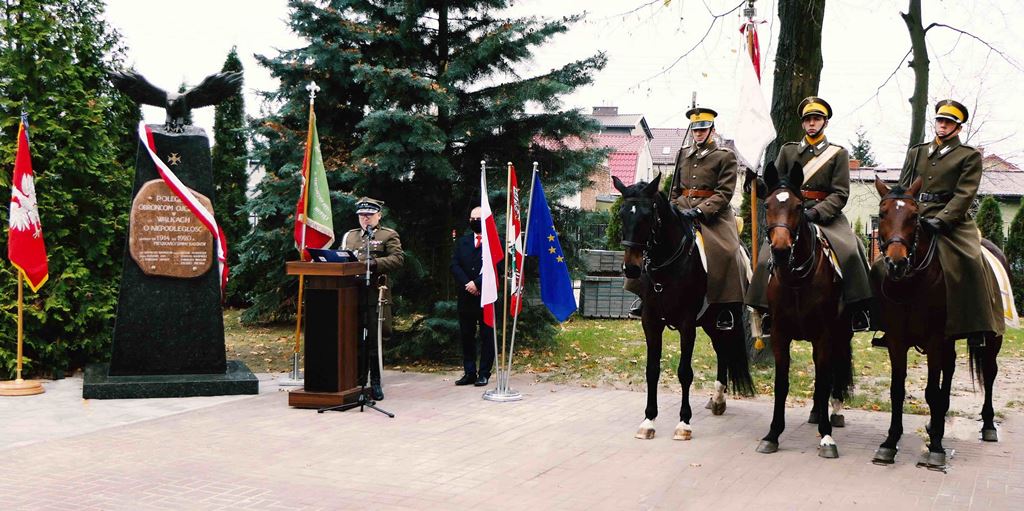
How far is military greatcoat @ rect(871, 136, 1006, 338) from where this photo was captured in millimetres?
6664

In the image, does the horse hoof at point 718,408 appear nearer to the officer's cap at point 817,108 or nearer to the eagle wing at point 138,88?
the officer's cap at point 817,108

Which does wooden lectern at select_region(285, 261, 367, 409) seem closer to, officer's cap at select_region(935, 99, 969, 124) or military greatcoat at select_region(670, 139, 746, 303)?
military greatcoat at select_region(670, 139, 746, 303)

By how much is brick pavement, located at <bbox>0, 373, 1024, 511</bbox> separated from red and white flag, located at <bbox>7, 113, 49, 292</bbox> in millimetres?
1523

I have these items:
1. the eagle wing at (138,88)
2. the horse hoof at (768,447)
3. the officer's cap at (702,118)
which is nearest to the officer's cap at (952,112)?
the officer's cap at (702,118)

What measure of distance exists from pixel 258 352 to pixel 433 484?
27.1ft

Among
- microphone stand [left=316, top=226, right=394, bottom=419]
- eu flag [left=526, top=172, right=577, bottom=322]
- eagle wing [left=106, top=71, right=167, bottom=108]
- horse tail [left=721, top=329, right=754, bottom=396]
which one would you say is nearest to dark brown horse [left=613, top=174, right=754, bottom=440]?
horse tail [left=721, top=329, right=754, bottom=396]

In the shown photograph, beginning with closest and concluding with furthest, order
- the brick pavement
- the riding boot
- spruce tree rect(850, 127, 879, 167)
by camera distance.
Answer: the brick pavement < the riding boot < spruce tree rect(850, 127, 879, 167)

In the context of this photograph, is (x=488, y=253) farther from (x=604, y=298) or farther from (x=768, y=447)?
(x=604, y=298)

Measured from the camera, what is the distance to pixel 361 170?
11.6m

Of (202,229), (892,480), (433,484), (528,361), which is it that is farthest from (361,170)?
(892,480)

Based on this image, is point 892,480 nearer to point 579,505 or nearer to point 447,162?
point 579,505

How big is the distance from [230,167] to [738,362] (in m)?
14.5

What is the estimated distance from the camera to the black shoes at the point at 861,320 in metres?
7.29

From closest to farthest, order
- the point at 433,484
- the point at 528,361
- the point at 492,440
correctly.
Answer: the point at 433,484 → the point at 492,440 → the point at 528,361
